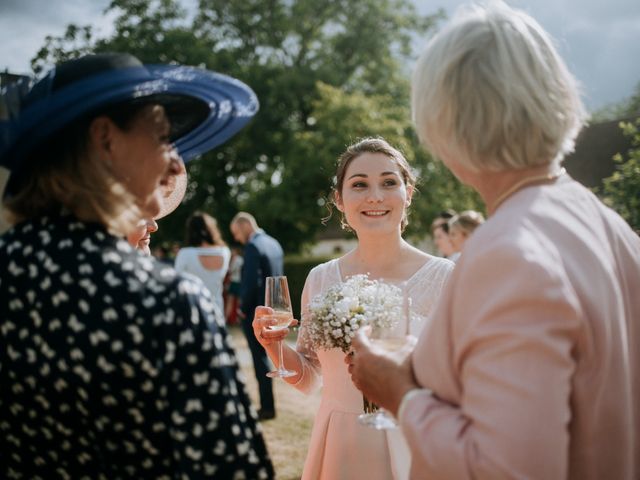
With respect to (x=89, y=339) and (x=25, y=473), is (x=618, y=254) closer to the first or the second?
(x=89, y=339)

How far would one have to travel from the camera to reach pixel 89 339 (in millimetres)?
1393

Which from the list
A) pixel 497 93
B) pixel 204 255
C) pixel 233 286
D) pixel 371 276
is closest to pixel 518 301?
pixel 497 93

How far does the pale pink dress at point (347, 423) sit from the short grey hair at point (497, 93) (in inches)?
53.5

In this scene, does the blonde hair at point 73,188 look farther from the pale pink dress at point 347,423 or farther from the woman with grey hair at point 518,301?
the pale pink dress at point 347,423

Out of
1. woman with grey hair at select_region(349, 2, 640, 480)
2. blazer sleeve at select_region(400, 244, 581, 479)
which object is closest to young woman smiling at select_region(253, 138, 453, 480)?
woman with grey hair at select_region(349, 2, 640, 480)

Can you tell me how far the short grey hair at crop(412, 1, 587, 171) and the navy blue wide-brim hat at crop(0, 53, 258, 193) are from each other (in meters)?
0.66

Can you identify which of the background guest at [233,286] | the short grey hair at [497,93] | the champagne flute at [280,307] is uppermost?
the short grey hair at [497,93]

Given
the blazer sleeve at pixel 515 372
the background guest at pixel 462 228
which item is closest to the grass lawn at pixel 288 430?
the background guest at pixel 462 228

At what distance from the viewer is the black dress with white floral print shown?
1.40 m

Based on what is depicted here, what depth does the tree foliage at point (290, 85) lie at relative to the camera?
2419 cm

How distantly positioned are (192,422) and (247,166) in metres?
27.3

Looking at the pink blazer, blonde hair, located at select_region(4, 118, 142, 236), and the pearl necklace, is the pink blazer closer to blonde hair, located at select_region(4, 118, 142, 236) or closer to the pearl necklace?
the pearl necklace

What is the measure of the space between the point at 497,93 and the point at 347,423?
2.08 metres

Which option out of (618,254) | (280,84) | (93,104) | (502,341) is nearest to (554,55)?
(618,254)
